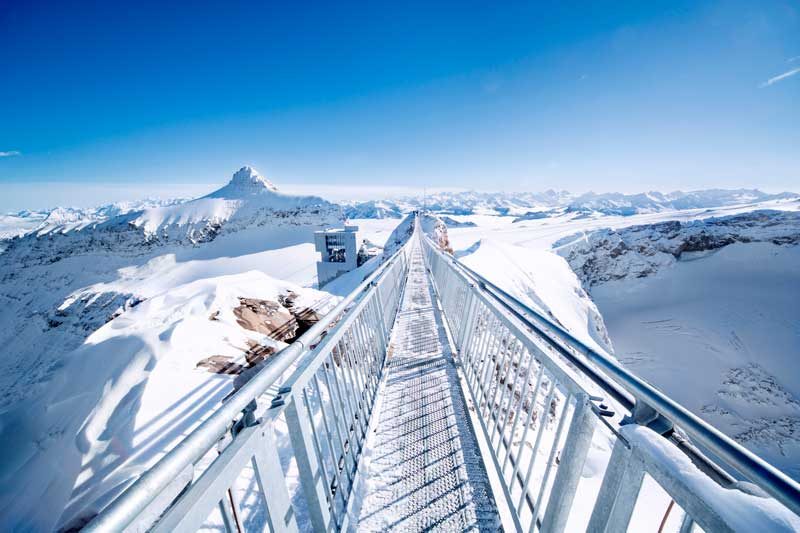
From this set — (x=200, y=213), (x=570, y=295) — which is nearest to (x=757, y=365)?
(x=570, y=295)

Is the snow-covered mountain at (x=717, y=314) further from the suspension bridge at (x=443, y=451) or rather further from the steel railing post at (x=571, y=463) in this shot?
the steel railing post at (x=571, y=463)

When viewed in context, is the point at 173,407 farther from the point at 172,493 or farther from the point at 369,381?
the point at 172,493

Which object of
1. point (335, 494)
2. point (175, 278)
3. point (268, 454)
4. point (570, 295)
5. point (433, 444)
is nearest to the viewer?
point (268, 454)

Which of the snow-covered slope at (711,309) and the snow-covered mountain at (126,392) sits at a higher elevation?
the snow-covered mountain at (126,392)

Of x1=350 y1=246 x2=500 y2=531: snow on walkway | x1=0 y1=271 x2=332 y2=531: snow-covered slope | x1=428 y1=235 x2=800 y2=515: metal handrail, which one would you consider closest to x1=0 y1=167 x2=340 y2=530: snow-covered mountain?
x1=0 y1=271 x2=332 y2=531: snow-covered slope

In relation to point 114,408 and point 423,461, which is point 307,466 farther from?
point 114,408

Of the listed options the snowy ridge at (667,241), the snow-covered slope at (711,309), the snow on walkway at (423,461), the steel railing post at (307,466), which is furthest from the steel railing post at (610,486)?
the snowy ridge at (667,241)

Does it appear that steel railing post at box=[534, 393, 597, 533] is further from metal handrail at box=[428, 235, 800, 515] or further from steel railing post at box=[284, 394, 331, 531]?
steel railing post at box=[284, 394, 331, 531]
